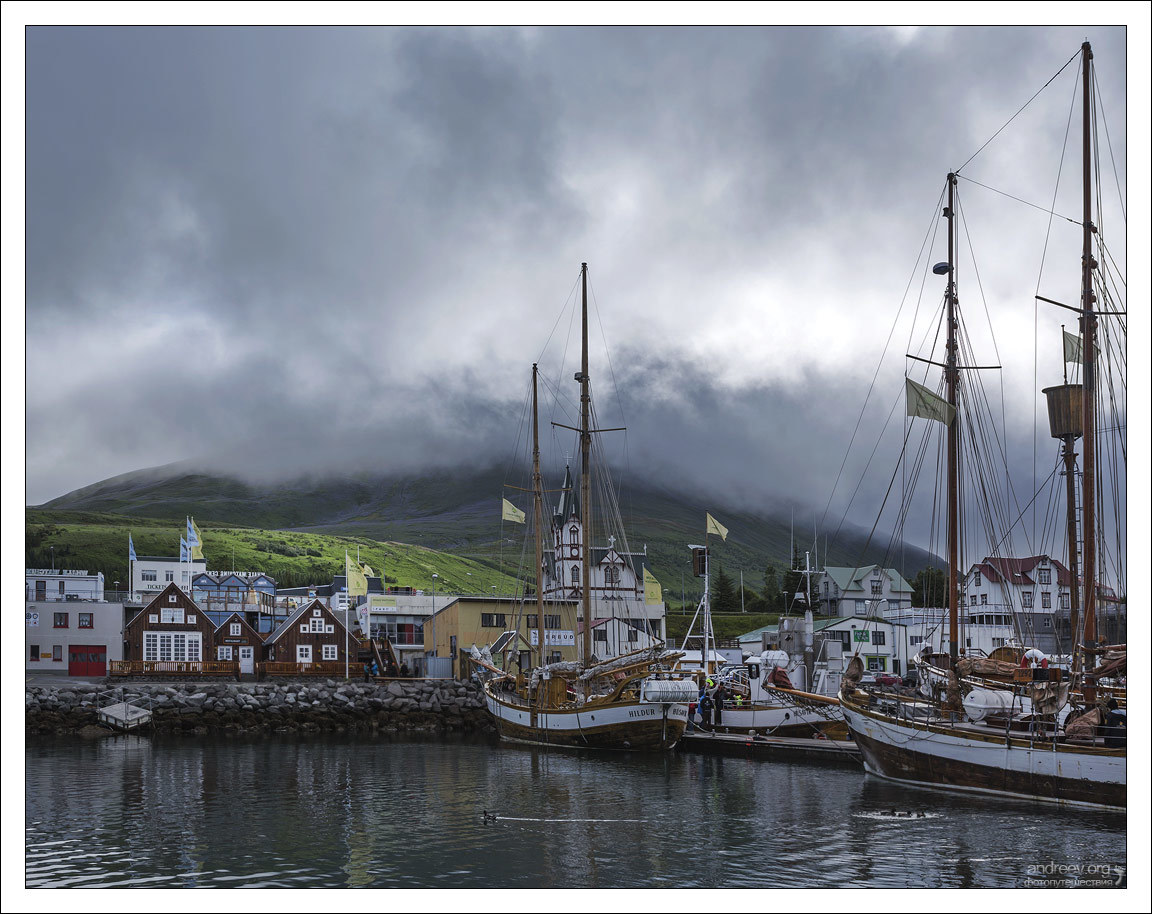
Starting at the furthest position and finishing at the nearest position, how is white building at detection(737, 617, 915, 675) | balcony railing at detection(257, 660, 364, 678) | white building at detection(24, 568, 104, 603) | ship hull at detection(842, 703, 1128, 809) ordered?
white building at detection(24, 568, 104, 603), white building at detection(737, 617, 915, 675), balcony railing at detection(257, 660, 364, 678), ship hull at detection(842, 703, 1128, 809)

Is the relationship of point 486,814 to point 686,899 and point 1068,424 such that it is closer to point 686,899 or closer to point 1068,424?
point 686,899

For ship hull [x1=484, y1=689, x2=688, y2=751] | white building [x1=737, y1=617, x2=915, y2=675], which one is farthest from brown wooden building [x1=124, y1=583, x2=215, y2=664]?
white building [x1=737, y1=617, x2=915, y2=675]

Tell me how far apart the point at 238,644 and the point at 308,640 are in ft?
17.4

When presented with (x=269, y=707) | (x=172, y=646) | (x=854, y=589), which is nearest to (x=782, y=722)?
(x=269, y=707)

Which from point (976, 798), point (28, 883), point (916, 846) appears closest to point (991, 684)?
point (976, 798)

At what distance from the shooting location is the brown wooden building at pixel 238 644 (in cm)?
8212

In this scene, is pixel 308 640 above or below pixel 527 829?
above

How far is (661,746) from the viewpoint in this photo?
48.7 meters

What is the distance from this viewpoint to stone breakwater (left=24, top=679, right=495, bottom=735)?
2411 inches

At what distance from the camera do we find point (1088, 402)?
2572 centimetres

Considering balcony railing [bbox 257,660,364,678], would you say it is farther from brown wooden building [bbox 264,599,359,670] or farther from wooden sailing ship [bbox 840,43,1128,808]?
wooden sailing ship [bbox 840,43,1128,808]

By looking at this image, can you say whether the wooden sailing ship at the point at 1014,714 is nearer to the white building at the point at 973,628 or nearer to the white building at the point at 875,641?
the white building at the point at 875,641

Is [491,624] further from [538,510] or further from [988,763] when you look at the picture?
[988,763]

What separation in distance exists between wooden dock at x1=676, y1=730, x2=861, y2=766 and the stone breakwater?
1981 cm
